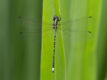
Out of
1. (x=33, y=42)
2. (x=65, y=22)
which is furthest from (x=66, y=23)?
(x=33, y=42)

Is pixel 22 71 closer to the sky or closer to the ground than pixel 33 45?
closer to the ground

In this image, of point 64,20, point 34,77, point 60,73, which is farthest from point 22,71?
point 64,20

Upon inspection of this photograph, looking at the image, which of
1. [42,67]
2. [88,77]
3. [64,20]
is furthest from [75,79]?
[64,20]

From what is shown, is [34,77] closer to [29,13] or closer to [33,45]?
[33,45]

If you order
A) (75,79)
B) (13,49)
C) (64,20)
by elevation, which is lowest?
(75,79)

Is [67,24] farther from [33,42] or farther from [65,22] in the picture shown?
[33,42]

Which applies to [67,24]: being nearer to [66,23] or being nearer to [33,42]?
[66,23]

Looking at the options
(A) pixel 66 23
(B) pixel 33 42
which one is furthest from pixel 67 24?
(B) pixel 33 42

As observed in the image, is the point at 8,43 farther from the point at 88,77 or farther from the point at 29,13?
the point at 88,77

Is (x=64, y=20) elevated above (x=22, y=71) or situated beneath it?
elevated above
